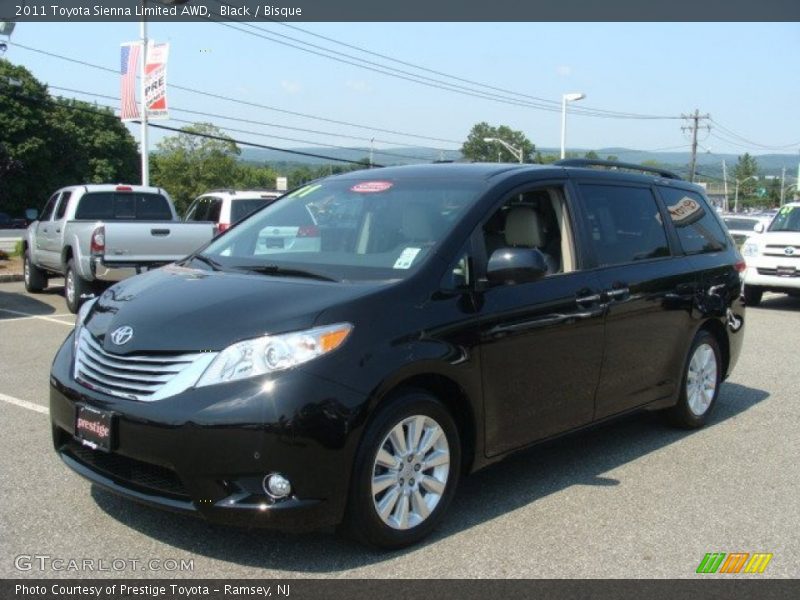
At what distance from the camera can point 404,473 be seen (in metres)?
3.84

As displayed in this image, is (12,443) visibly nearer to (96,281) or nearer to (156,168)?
(96,281)

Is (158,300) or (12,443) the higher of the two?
(158,300)

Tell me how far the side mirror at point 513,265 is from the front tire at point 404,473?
2.48 ft

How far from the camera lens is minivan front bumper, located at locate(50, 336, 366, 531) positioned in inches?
135

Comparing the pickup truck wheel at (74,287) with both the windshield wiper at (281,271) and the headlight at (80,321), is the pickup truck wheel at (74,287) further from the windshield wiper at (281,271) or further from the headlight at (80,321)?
the windshield wiper at (281,271)

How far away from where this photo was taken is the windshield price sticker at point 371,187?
489 cm

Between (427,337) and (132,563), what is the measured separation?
1.62 metres

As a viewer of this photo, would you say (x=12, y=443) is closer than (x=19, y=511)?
No

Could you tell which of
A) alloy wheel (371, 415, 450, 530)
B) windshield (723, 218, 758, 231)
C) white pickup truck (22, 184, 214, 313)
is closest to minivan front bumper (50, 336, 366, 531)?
alloy wheel (371, 415, 450, 530)

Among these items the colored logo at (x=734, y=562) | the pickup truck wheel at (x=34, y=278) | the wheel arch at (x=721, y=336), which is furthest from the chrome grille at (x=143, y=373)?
the pickup truck wheel at (x=34, y=278)

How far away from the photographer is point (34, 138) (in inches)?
2099

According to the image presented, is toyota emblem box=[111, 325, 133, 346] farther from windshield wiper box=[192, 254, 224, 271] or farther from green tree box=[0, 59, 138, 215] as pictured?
green tree box=[0, 59, 138, 215]
